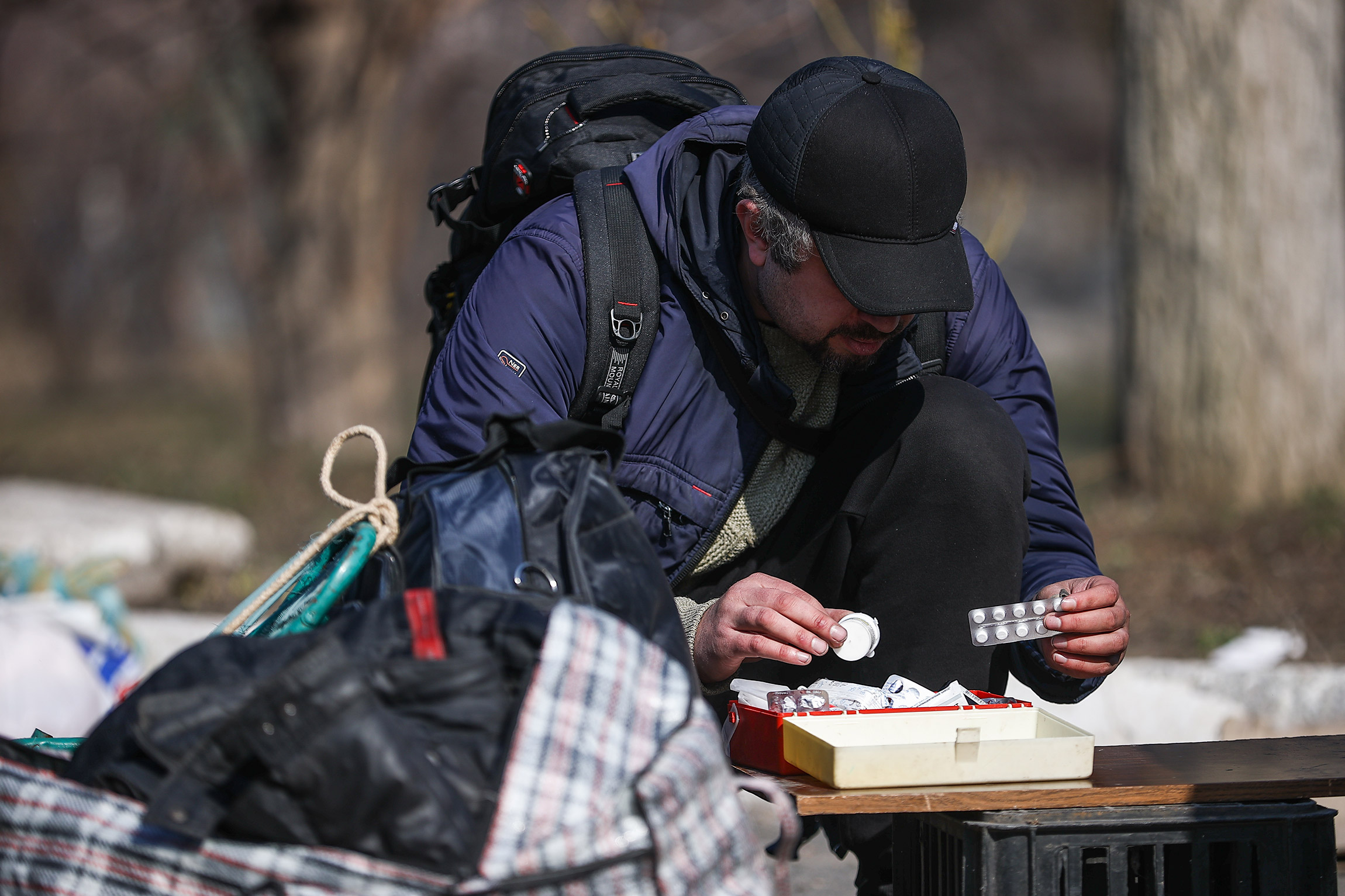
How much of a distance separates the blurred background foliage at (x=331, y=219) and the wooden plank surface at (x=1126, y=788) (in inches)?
90.0

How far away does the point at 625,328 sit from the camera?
208 cm

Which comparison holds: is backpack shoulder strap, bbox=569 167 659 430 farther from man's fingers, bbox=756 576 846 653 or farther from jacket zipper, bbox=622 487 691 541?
man's fingers, bbox=756 576 846 653

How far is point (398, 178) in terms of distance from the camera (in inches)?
452

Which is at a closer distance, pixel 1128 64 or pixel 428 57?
pixel 1128 64

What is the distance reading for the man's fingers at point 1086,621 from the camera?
6.03 ft

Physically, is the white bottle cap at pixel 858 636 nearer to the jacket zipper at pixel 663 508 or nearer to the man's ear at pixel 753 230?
the jacket zipper at pixel 663 508

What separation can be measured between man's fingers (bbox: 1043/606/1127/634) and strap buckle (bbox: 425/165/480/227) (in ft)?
4.22

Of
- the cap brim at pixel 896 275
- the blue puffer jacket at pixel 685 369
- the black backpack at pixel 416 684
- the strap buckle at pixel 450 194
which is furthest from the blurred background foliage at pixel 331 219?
the black backpack at pixel 416 684

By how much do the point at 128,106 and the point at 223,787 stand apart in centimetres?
1420

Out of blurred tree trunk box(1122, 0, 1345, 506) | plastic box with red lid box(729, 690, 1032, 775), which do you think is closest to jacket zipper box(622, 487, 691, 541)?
plastic box with red lid box(729, 690, 1032, 775)

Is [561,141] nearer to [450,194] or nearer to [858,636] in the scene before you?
[450,194]

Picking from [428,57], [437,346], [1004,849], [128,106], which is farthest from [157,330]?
[1004,849]

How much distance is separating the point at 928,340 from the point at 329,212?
700 cm

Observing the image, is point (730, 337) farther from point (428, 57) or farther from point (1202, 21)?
point (428, 57)
